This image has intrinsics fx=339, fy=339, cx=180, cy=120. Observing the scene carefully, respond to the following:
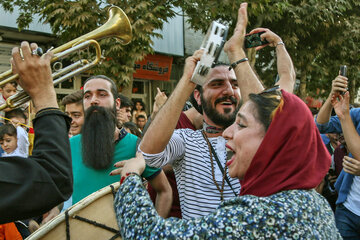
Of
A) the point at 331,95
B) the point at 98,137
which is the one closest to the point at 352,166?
the point at 331,95

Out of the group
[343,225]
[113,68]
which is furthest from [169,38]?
[343,225]

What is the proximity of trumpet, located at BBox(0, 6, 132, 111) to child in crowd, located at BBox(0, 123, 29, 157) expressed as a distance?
2936mm

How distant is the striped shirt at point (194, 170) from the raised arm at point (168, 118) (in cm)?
6

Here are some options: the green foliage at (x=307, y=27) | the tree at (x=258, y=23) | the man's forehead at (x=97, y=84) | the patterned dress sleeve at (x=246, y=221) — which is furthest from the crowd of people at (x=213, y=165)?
the green foliage at (x=307, y=27)

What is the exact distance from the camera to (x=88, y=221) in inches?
79.7

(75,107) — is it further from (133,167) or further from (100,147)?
(133,167)

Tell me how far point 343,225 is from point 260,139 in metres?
2.14

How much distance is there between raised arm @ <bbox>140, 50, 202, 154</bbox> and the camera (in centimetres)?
186

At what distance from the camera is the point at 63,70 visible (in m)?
2.11

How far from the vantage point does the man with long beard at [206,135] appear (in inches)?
73.9

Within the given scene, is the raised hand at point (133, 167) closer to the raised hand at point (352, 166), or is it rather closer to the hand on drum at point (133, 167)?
the hand on drum at point (133, 167)

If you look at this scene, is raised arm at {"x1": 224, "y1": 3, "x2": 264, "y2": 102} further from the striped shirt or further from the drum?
the drum

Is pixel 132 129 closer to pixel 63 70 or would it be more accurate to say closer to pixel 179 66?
pixel 63 70

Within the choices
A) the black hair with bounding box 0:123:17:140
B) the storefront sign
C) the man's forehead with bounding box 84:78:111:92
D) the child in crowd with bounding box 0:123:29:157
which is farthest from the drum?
the storefront sign
